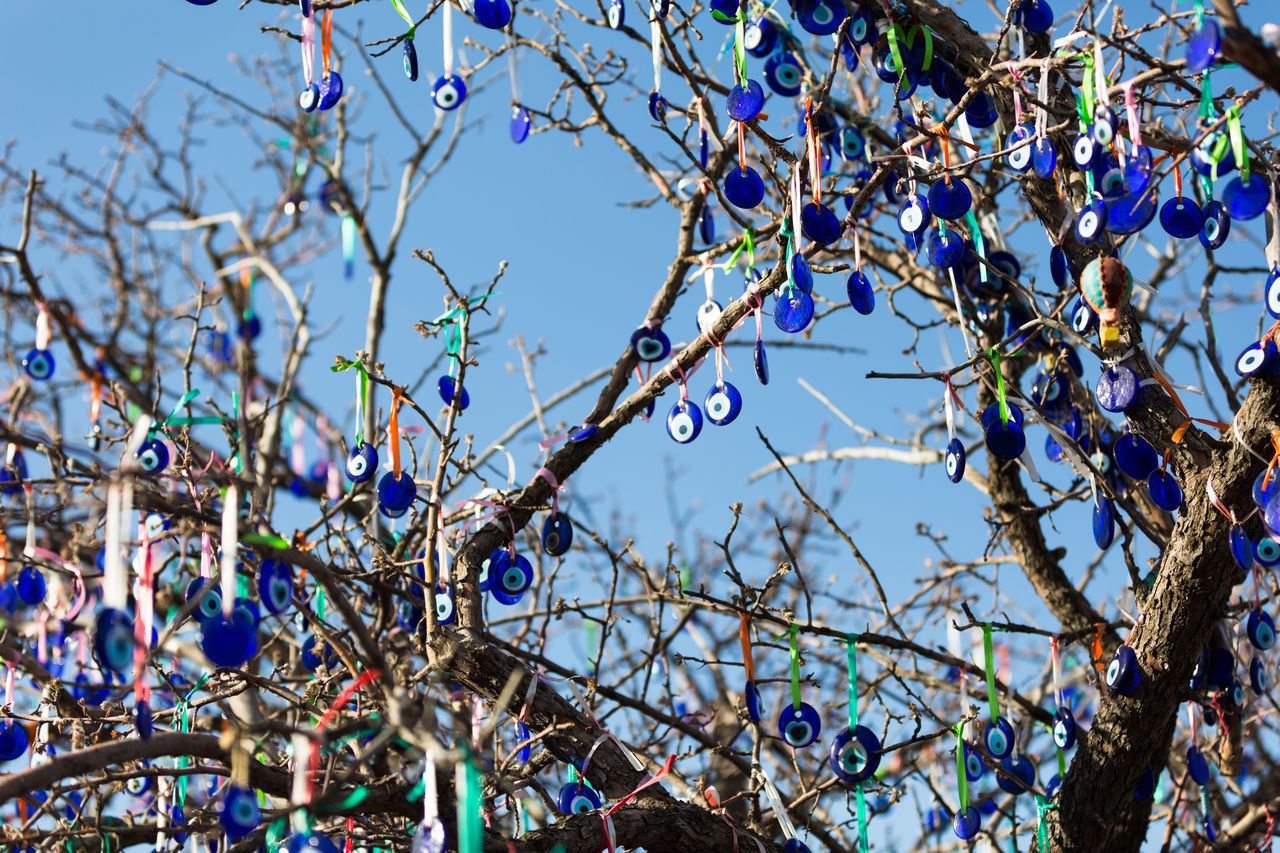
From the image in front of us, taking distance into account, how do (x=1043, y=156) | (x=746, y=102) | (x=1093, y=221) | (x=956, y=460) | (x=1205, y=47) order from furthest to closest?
(x=956, y=460) → (x=746, y=102) → (x=1043, y=156) → (x=1093, y=221) → (x=1205, y=47)

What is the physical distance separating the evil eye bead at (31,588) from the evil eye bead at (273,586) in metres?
1.00

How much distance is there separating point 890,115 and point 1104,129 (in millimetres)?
2514

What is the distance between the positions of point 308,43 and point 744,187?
1.22m

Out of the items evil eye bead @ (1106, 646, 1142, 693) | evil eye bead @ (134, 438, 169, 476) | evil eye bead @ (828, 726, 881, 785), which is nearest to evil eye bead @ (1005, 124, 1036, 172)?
evil eye bead @ (1106, 646, 1142, 693)

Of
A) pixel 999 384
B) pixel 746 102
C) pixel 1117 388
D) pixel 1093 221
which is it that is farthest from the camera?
pixel 999 384

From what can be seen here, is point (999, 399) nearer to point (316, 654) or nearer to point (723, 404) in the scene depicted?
point (723, 404)

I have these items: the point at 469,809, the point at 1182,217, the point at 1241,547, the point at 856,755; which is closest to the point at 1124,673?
the point at 1241,547

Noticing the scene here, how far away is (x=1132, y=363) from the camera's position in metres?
2.75

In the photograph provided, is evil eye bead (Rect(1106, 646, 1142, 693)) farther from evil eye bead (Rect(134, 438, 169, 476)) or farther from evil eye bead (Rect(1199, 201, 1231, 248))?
evil eye bead (Rect(134, 438, 169, 476))

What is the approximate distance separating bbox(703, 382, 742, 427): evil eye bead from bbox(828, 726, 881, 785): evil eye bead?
0.85 m

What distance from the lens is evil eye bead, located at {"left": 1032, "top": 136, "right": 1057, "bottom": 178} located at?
248 cm

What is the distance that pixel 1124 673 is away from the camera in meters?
2.80

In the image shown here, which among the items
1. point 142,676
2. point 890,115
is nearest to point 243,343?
point 142,676

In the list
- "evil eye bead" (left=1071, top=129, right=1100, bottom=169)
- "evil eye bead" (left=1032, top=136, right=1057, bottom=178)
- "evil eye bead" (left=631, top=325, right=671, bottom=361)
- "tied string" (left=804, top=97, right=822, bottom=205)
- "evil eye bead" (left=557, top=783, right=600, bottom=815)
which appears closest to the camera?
"evil eye bead" (left=1071, top=129, right=1100, bottom=169)
